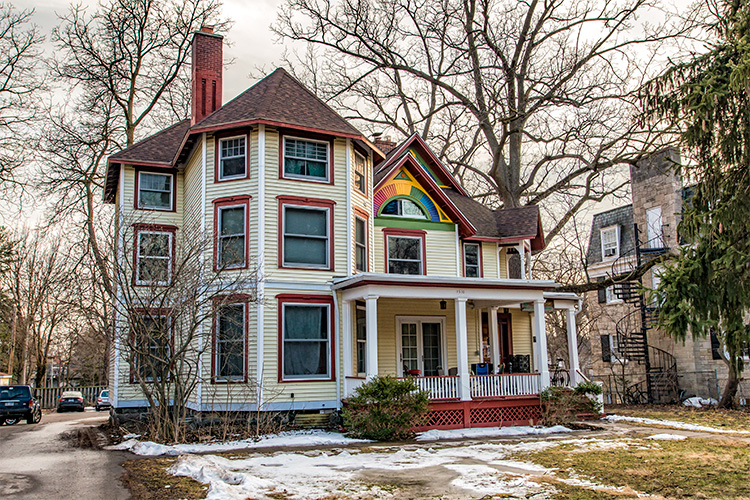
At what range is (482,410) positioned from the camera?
53.3 ft

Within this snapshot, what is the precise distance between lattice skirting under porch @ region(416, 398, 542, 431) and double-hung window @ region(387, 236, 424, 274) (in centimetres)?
574

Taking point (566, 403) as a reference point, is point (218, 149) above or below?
above

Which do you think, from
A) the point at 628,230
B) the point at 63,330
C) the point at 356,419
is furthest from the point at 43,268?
the point at 628,230

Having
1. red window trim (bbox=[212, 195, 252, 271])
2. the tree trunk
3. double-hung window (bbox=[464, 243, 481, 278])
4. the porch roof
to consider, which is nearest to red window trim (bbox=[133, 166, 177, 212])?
red window trim (bbox=[212, 195, 252, 271])

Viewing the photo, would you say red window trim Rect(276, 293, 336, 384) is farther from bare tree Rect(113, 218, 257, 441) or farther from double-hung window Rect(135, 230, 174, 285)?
double-hung window Rect(135, 230, 174, 285)

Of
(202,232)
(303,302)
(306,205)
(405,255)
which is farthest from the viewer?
(405,255)

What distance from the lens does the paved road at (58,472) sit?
8891 millimetres

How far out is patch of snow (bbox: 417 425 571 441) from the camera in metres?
14.5

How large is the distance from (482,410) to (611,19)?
1848 centimetres

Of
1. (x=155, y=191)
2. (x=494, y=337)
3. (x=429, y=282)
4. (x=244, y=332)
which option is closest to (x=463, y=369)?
(x=429, y=282)

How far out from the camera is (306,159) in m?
17.1

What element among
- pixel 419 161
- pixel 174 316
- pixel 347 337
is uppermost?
pixel 419 161

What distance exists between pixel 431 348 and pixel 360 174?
614 cm

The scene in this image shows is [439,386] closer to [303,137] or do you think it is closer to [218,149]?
[303,137]
